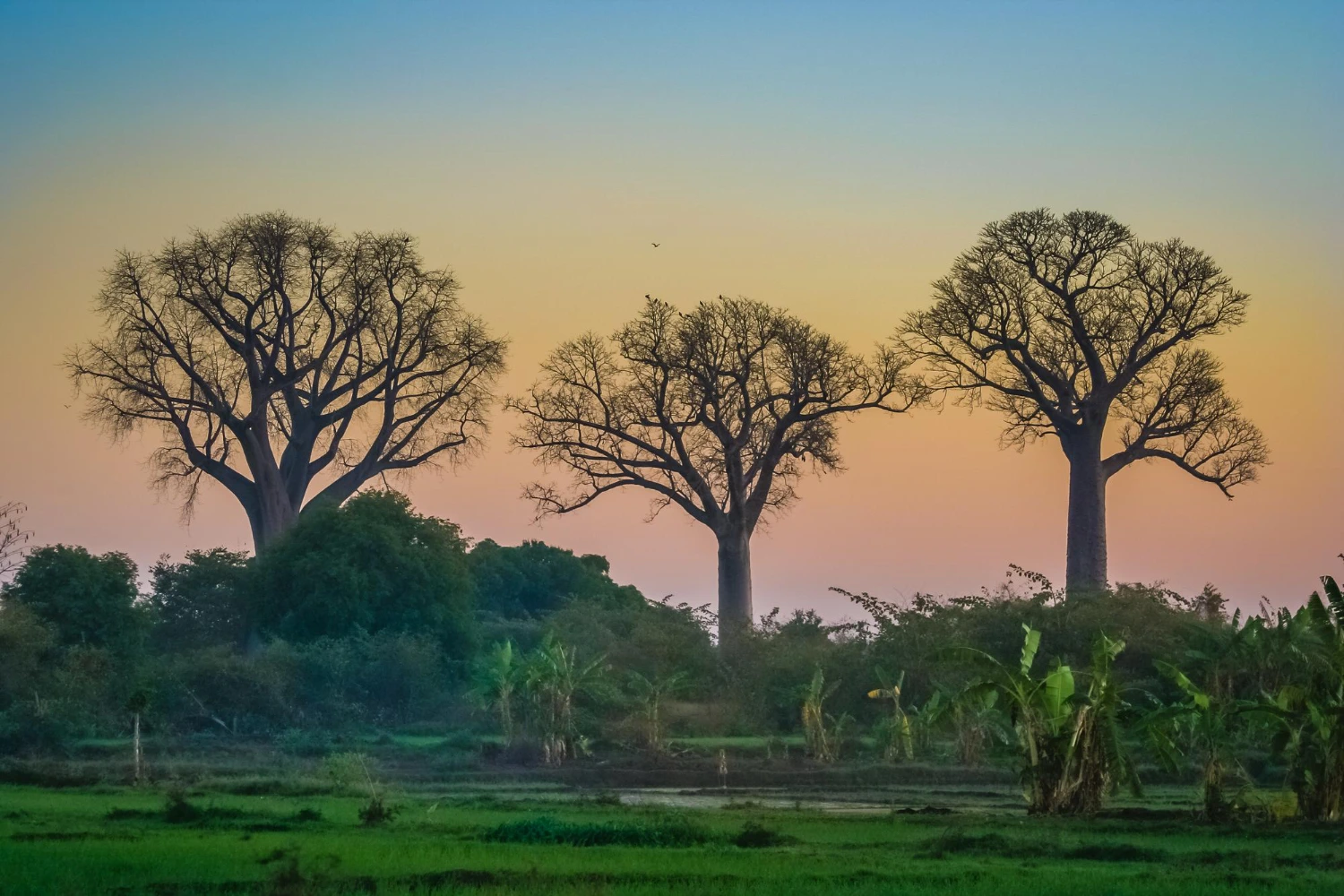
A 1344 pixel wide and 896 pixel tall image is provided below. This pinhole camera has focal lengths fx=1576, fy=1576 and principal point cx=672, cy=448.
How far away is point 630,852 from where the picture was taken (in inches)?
672

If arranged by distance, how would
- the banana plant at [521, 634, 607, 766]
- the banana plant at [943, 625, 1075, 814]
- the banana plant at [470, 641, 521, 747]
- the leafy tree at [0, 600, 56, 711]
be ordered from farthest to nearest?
1. the leafy tree at [0, 600, 56, 711]
2. the banana plant at [470, 641, 521, 747]
3. the banana plant at [521, 634, 607, 766]
4. the banana plant at [943, 625, 1075, 814]

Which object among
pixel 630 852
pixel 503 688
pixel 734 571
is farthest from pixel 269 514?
pixel 630 852

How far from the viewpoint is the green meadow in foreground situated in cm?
1403

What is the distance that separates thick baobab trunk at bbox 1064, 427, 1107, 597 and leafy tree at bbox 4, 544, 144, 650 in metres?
23.6

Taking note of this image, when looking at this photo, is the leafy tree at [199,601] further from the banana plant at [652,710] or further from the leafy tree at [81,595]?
the banana plant at [652,710]

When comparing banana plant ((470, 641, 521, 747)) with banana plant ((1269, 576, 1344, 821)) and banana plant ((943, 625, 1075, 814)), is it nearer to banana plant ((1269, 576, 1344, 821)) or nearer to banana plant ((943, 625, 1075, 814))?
banana plant ((943, 625, 1075, 814))

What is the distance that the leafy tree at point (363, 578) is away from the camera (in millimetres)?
42500

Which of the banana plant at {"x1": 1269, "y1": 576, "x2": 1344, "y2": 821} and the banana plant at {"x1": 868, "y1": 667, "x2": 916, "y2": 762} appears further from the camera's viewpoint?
the banana plant at {"x1": 868, "y1": 667, "x2": 916, "y2": 762}

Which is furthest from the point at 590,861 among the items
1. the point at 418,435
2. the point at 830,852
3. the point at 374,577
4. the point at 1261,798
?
the point at 418,435

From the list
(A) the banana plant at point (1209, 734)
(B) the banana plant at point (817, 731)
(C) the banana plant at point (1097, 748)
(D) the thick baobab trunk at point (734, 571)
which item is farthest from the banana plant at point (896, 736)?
(D) the thick baobab trunk at point (734, 571)

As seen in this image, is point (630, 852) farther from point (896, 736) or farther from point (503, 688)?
point (503, 688)

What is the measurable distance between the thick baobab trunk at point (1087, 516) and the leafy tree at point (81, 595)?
77.3ft

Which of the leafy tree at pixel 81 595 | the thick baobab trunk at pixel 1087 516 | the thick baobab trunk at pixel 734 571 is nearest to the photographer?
the leafy tree at pixel 81 595

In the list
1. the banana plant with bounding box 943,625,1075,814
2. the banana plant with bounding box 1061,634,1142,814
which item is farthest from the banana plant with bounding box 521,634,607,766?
the banana plant with bounding box 1061,634,1142,814
